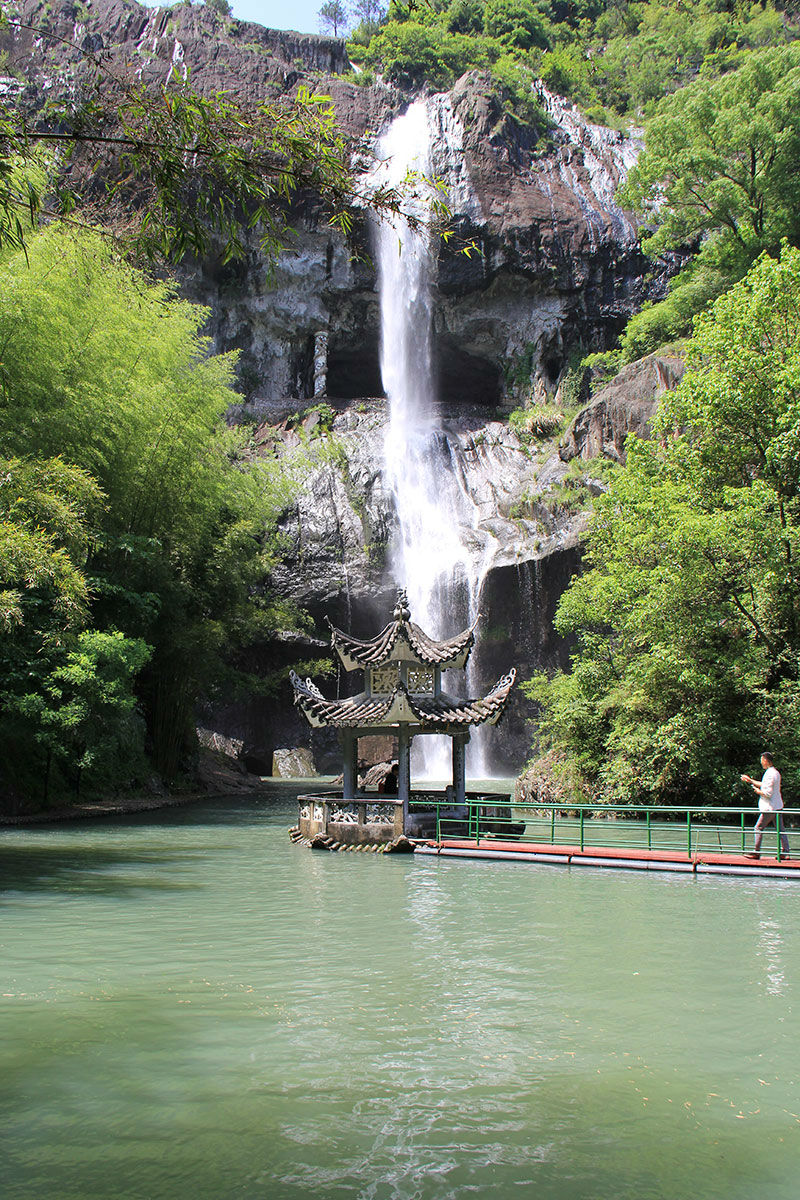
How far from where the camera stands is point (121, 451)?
21.8 metres

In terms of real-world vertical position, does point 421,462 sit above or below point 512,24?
below

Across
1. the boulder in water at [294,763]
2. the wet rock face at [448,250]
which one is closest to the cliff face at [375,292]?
the wet rock face at [448,250]

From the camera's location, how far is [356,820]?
51.3 feet

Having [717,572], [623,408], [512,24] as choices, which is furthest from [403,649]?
[512,24]

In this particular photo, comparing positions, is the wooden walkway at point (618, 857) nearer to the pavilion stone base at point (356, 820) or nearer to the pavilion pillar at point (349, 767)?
the pavilion stone base at point (356, 820)

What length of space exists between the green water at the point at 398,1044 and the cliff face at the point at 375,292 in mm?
27152

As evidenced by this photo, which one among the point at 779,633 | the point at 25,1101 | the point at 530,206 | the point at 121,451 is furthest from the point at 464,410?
the point at 25,1101

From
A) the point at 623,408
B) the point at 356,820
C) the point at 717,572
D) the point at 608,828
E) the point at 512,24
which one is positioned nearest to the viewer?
the point at 356,820

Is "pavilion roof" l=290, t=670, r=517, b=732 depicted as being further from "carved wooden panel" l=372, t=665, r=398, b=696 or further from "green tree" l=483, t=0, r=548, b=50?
"green tree" l=483, t=0, r=548, b=50

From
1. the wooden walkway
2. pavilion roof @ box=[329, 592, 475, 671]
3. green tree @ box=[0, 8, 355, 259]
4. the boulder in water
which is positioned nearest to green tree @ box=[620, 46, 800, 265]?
pavilion roof @ box=[329, 592, 475, 671]

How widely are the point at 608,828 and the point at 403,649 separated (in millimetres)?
5289

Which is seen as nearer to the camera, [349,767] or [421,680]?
[421,680]

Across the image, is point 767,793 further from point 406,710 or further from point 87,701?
point 87,701

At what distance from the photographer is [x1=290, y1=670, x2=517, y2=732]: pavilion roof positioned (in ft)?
51.6
